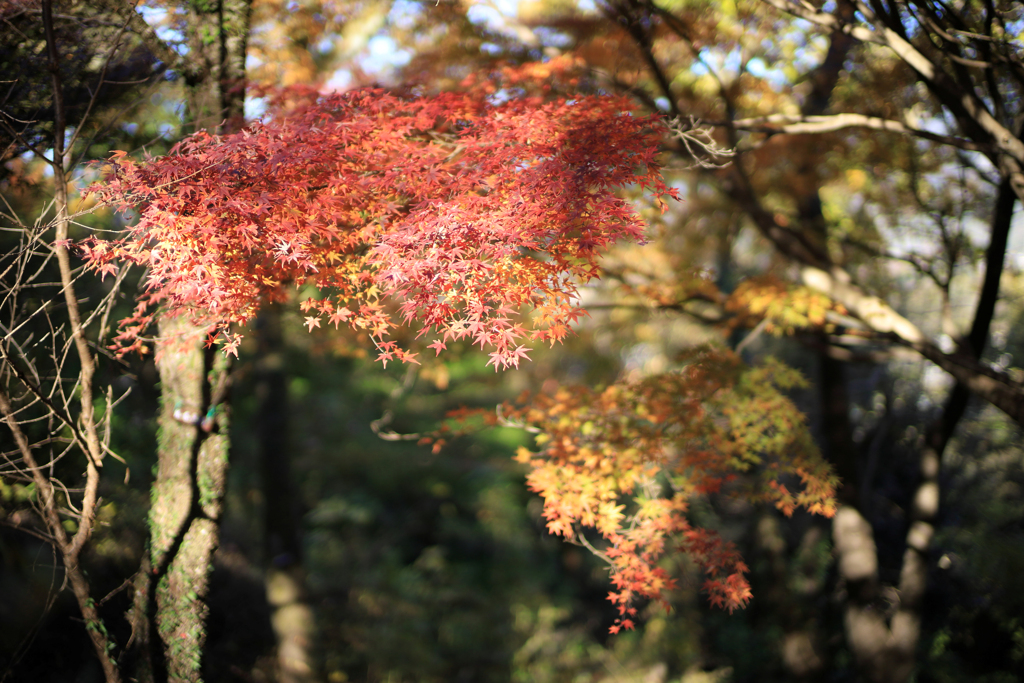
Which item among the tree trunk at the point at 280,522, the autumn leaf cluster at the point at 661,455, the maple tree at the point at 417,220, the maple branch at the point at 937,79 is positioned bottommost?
the tree trunk at the point at 280,522

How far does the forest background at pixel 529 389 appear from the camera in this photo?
3.86 meters

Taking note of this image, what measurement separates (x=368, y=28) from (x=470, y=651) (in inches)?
353

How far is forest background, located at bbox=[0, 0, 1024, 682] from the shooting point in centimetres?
386

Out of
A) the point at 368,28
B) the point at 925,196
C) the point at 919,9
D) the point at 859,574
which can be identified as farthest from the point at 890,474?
the point at 368,28

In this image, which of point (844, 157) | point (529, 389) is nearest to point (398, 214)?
point (529, 389)

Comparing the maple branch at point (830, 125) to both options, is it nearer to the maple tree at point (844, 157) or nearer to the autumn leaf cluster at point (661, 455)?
the maple tree at point (844, 157)

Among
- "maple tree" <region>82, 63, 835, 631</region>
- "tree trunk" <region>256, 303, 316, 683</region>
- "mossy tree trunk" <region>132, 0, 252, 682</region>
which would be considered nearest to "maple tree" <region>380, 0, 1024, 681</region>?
"maple tree" <region>82, 63, 835, 631</region>

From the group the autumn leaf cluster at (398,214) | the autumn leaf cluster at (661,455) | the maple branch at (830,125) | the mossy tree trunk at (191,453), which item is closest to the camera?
the autumn leaf cluster at (398,214)

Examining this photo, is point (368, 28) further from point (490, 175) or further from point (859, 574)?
point (859, 574)

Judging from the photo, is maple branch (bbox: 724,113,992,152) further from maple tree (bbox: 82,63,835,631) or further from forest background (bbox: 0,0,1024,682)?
maple tree (bbox: 82,63,835,631)

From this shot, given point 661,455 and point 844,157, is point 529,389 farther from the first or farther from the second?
point 844,157

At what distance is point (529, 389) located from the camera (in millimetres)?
7812

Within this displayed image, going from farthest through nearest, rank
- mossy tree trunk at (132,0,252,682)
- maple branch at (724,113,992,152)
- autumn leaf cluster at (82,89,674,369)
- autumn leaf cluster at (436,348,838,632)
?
autumn leaf cluster at (436,348,838,632) < maple branch at (724,113,992,152) < mossy tree trunk at (132,0,252,682) < autumn leaf cluster at (82,89,674,369)

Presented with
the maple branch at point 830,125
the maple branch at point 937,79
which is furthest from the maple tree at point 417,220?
the maple branch at point 937,79
